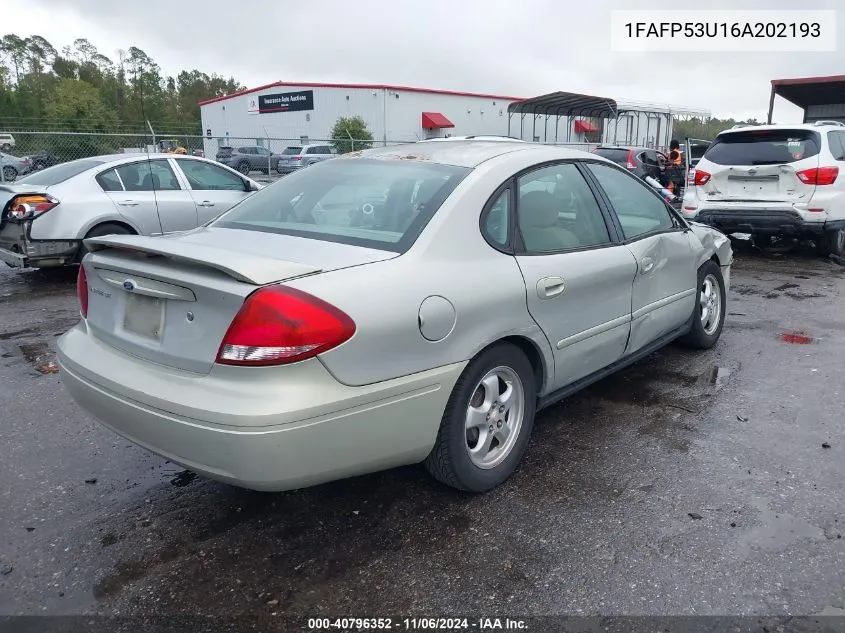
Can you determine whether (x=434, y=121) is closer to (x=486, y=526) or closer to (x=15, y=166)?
(x=15, y=166)

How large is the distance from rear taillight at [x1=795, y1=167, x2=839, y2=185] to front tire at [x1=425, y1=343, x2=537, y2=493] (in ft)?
23.1

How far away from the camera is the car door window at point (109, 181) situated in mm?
7855

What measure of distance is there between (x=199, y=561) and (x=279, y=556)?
0.31 m

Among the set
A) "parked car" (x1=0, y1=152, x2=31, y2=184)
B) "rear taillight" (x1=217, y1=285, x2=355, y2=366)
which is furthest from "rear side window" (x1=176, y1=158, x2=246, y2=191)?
"parked car" (x1=0, y1=152, x2=31, y2=184)

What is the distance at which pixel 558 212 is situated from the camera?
356cm

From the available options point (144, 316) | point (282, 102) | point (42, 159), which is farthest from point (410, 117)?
point (144, 316)

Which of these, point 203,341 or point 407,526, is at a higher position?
point 203,341

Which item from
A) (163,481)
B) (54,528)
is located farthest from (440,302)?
(54,528)

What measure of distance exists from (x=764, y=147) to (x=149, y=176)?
7.82 meters

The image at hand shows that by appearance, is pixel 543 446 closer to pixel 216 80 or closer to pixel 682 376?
pixel 682 376

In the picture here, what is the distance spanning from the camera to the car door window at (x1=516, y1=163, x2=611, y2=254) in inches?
131

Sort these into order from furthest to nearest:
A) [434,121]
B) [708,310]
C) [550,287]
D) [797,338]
→ [434,121], [797,338], [708,310], [550,287]

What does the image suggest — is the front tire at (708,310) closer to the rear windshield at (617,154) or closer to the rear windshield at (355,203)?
the rear windshield at (355,203)

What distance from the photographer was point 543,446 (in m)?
3.67
